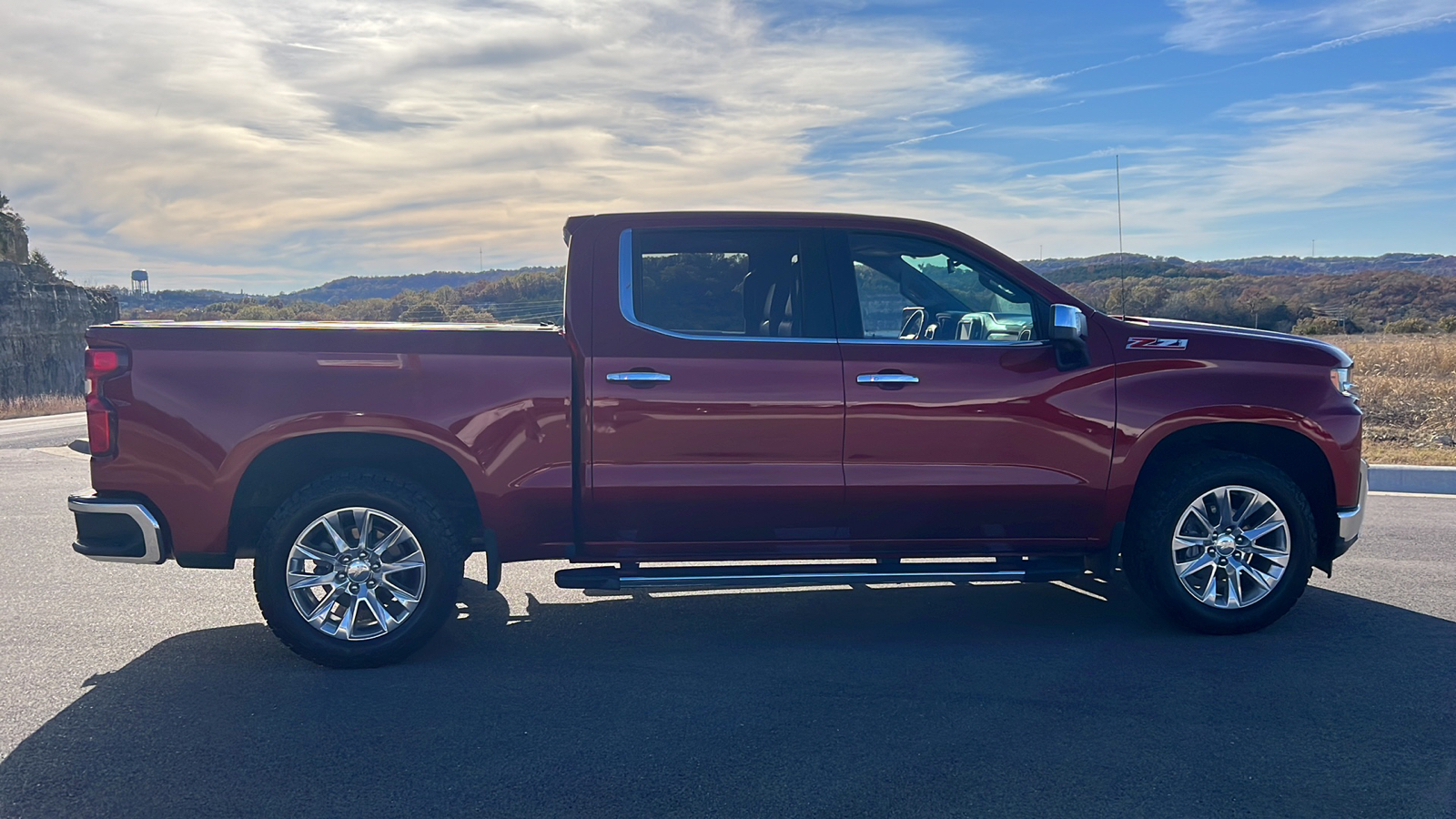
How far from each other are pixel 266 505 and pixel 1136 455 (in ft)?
13.8

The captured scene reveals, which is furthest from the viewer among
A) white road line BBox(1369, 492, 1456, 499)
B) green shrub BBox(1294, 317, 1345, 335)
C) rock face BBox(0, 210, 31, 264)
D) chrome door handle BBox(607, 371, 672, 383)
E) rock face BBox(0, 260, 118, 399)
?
rock face BBox(0, 210, 31, 264)

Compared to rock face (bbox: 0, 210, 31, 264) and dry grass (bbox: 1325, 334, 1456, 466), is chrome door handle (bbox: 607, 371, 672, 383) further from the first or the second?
rock face (bbox: 0, 210, 31, 264)

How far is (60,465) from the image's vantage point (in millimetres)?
12750

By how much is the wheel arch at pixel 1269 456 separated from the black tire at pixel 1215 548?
0.11 meters

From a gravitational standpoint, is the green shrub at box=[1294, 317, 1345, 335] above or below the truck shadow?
above

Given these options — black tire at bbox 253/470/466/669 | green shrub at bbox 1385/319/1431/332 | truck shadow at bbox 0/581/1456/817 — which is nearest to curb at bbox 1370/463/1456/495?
truck shadow at bbox 0/581/1456/817

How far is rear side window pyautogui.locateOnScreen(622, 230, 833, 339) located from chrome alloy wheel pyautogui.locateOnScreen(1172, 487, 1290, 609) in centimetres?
207

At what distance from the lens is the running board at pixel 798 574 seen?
524 centimetres

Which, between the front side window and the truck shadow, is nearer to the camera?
the truck shadow

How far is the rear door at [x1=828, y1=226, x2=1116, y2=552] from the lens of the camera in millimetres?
5383

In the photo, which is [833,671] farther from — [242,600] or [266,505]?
[242,600]

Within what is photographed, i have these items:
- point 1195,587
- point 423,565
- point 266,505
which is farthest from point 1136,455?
point 266,505

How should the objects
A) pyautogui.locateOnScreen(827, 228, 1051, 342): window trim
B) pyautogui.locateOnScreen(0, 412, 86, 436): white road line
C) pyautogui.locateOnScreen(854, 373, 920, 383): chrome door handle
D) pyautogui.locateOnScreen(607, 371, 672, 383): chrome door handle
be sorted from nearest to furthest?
1. pyautogui.locateOnScreen(607, 371, 672, 383): chrome door handle
2. pyautogui.locateOnScreen(854, 373, 920, 383): chrome door handle
3. pyautogui.locateOnScreen(827, 228, 1051, 342): window trim
4. pyautogui.locateOnScreen(0, 412, 86, 436): white road line

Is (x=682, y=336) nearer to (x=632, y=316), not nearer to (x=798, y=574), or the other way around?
(x=632, y=316)
